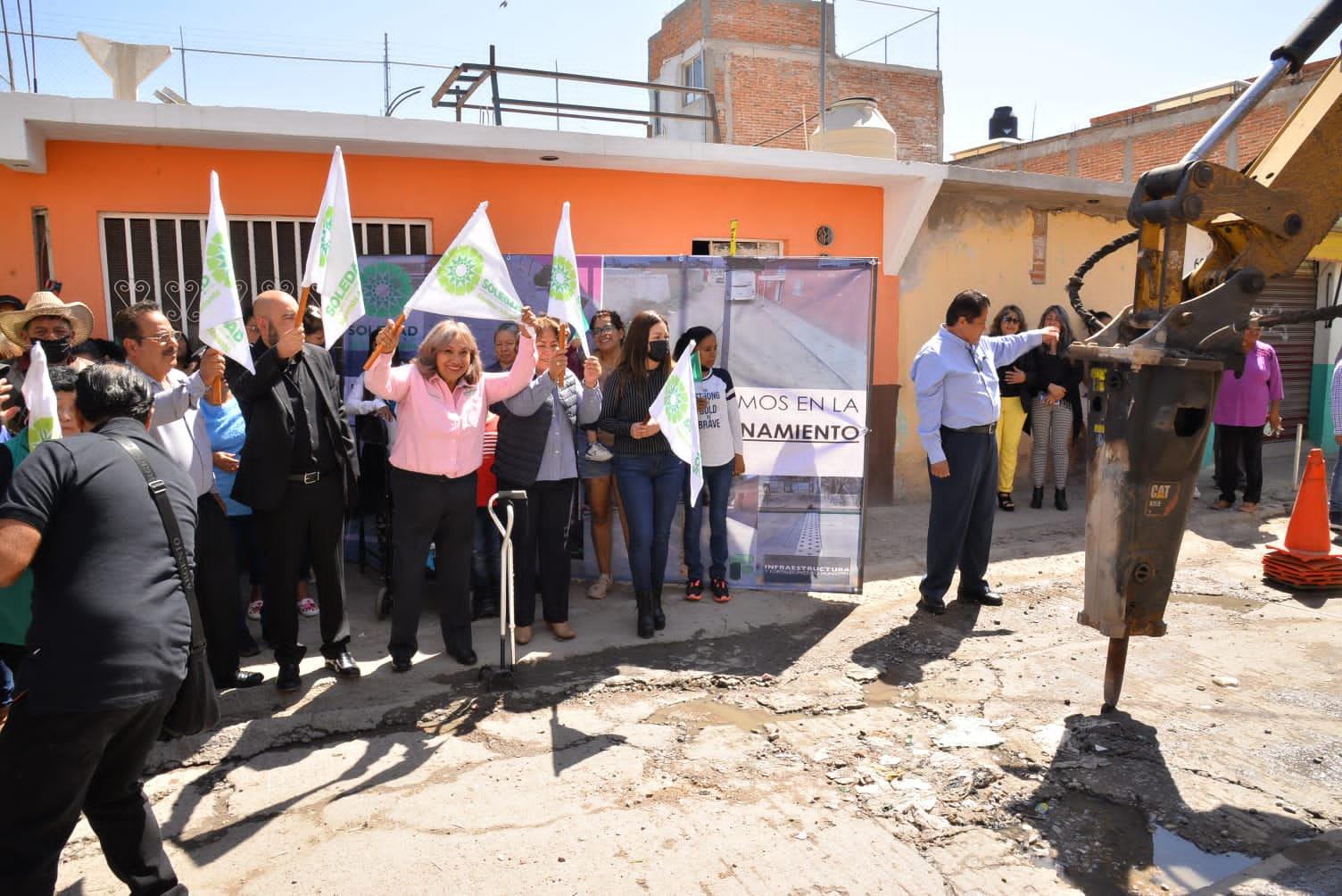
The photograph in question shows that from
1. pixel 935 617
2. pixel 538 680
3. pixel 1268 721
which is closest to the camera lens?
pixel 1268 721

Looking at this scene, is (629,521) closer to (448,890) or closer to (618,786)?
(618,786)

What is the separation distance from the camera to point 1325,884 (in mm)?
3234

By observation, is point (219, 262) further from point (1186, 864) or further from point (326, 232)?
point (1186, 864)

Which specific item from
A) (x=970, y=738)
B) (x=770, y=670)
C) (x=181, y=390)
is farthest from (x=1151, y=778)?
(x=181, y=390)

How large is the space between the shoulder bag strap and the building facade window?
2423 centimetres

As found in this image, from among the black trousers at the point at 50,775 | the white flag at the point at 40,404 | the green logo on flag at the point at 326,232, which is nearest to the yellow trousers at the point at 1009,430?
the green logo on flag at the point at 326,232

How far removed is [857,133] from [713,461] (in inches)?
204

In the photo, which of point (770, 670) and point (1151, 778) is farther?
point (770, 670)

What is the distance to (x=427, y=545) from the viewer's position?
5.00 metres

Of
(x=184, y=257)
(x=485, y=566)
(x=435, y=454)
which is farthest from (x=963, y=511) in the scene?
(x=184, y=257)

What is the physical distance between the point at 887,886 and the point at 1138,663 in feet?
9.15

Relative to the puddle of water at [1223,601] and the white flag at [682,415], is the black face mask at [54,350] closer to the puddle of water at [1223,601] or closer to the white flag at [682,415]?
the white flag at [682,415]

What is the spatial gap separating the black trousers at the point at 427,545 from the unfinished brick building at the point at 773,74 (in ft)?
69.3

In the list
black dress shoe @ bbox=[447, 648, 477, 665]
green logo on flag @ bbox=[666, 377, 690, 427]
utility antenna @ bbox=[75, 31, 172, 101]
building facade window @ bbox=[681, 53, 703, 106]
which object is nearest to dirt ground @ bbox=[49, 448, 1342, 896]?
black dress shoe @ bbox=[447, 648, 477, 665]
